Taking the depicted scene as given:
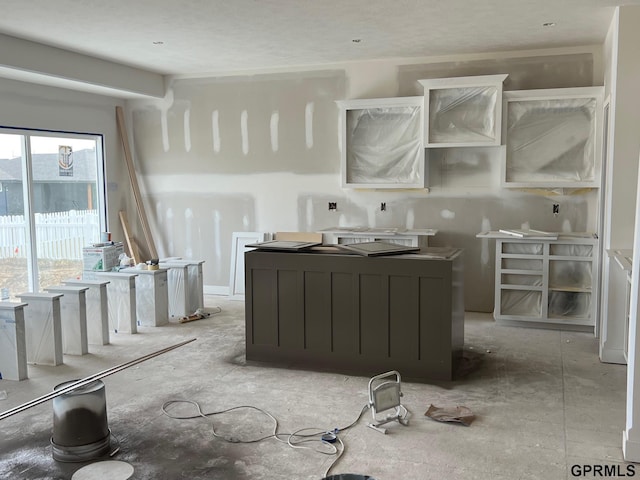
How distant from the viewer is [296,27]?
5.19m

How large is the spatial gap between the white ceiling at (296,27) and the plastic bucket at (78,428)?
2929mm

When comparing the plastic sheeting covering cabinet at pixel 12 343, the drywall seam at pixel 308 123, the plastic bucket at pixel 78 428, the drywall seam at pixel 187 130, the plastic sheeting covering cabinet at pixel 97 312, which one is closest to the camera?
the plastic bucket at pixel 78 428

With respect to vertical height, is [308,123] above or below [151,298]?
above

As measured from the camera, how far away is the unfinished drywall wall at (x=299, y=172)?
626cm

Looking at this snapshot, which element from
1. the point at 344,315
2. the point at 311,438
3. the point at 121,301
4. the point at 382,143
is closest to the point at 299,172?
the point at 382,143

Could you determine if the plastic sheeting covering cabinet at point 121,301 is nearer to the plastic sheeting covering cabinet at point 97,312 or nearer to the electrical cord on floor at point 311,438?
the plastic sheeting covering cabinet at point 97,312

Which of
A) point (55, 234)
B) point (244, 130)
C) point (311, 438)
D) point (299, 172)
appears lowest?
point (311, 438)

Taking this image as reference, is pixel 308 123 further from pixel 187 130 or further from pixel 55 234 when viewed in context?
pixel 55 234

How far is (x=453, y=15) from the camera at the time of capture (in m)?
4.80

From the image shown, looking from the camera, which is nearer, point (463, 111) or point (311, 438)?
point (311, 438)

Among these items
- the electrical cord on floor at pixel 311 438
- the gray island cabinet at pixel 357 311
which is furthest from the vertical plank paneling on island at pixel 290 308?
the electrical cord on floor at pixel 311 438

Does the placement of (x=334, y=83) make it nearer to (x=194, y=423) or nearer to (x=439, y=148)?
(x=439, y=148)

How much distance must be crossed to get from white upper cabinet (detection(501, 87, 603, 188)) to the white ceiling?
1.88 feet

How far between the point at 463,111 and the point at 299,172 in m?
2.14
